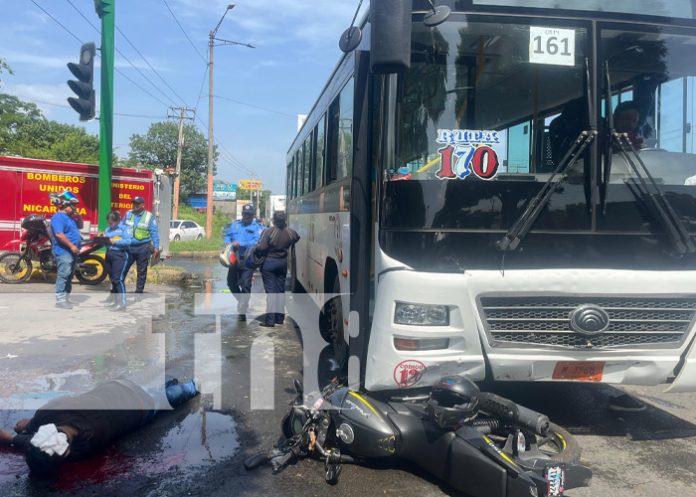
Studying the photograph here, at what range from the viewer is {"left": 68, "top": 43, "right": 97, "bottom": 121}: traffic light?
1049cm

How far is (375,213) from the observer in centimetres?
448

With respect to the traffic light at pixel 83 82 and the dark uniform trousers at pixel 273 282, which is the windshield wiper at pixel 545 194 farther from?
the traffic light at pixel 83 82

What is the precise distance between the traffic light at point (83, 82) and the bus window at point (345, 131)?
6201 millimetres

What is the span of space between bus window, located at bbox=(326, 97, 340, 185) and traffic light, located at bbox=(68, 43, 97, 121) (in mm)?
5531

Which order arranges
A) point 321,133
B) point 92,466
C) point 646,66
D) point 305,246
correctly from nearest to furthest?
1. point 92,466
2. point 646,66
3. point 321,133
4. point 305,246

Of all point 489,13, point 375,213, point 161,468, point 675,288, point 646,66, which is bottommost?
point 161,468

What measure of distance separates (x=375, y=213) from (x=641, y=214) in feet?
6.07

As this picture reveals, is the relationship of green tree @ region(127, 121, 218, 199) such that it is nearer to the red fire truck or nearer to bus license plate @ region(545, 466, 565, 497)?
the red fire truck

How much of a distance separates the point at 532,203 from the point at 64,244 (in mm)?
8071

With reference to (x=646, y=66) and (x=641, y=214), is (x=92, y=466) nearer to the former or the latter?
(x=641, y=214)

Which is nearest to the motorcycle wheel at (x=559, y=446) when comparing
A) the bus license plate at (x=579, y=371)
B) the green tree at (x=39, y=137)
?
the bus license plate at (x=579, y=371)

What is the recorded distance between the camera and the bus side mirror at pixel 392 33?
3.78 meters

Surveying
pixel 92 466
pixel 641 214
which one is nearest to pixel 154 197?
pixel 92 466

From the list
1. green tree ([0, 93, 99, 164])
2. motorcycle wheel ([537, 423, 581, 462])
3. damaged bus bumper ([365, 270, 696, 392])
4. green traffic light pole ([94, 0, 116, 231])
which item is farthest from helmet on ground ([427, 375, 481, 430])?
green tree ([0, 93, 99, 164])
